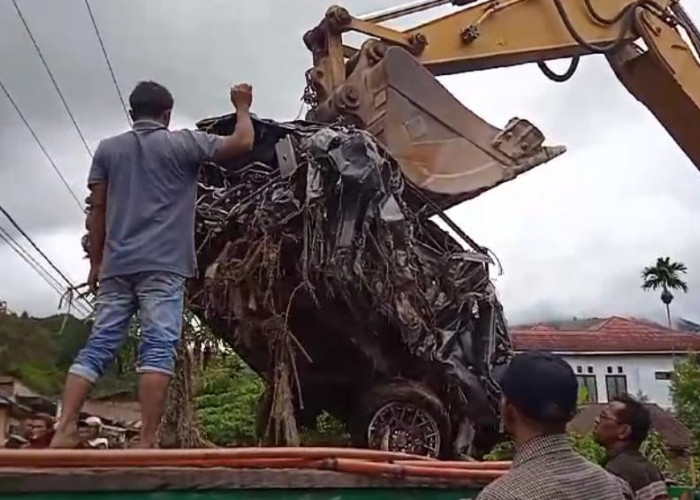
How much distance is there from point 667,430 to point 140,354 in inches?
957

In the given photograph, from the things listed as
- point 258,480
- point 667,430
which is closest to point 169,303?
point 258,480

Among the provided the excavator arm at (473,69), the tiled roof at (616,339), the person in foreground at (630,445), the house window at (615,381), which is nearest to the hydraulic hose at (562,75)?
the excavator arm at (473,69)

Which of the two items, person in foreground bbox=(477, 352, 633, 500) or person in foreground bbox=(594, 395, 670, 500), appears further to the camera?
person in foreground bbox=(594, 395, 670, 500)

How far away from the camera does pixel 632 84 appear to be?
28.9 feet

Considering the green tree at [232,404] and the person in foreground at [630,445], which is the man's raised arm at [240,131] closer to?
the person in foreground at [630,445]

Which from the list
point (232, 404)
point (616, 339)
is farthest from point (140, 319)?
point (616, 339)

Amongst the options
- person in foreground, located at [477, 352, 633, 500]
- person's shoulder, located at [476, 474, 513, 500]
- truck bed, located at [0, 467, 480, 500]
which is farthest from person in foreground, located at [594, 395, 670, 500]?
person's shoulder, located at [476, 474, 513, 500]

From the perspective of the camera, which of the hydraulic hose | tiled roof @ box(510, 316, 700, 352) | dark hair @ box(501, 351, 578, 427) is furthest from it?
tiled roof @ box(510, 316, 700, 352)

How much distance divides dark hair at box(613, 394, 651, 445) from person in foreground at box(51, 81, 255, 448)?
157cm

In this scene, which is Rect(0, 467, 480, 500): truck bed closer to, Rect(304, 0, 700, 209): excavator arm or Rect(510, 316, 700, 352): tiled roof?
Rect(304, 0, 700, 209): excavator arm

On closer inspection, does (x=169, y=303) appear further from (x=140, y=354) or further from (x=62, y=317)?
(x=62, y=317)

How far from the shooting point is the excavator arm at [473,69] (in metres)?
7.05

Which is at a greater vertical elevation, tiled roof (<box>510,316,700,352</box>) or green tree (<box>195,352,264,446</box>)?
tiled roof (<box>510,316,700,352</box>)

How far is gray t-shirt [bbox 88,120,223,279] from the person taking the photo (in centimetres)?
345
